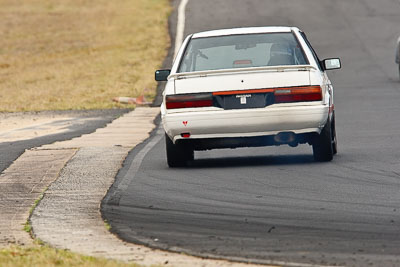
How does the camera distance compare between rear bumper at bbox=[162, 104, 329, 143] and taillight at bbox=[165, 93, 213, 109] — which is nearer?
rear bumper at bbox=[162, 104, 329, 143]

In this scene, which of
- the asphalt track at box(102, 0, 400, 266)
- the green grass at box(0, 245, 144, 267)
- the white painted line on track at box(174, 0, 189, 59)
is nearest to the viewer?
the green grass at box(0, 245, 144, 267)

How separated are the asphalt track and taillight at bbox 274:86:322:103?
2.43 ft

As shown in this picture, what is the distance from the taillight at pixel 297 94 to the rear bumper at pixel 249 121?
0.24ft

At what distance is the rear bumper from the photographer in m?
11.4

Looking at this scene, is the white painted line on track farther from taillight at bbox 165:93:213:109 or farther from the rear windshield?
taillight at bbox 165:93:213:109

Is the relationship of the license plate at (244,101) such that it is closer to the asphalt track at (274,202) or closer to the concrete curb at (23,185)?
the asphalt track at (274,202)

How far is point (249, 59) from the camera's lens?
12289 millimetres

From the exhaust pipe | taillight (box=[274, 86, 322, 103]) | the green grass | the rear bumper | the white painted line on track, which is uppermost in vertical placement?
the green grass

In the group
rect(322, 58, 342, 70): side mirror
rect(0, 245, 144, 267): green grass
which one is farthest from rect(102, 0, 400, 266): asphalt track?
rect(322, 58, 342, 70): side mirror

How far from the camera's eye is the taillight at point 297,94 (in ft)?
37.4

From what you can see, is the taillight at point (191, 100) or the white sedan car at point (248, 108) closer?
the white sedan car at point (248, 108)

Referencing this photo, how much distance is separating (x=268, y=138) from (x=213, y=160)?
1657 millimetres

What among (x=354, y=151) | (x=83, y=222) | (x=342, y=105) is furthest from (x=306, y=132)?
(x=342, y=105)

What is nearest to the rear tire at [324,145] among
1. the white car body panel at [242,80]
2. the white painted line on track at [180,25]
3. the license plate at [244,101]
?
the white car body panel at [242,80]
